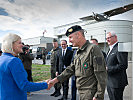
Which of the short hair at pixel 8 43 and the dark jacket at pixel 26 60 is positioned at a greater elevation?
the short hair at pixel 8 43

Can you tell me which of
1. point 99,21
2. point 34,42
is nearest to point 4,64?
point 99,21

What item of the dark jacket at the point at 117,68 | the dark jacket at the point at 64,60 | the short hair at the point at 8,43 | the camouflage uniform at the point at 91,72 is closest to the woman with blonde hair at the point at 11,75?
A: the short hair at the point at 8,43

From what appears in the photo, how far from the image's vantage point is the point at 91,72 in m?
1.76

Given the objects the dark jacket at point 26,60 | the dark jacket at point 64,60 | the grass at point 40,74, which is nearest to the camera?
the dark jacket at point 64,60

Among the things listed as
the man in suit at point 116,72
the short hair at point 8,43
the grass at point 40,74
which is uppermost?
the short hair at point 8,43

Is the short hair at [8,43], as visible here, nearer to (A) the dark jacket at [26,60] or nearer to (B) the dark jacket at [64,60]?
(B) the dark jacket at [64,60]

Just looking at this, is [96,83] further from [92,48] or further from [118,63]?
[118,63]

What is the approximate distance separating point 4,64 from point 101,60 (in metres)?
1.35

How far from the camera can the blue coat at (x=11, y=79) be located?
1493 millimetres

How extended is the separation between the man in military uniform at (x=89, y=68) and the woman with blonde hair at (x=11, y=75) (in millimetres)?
729

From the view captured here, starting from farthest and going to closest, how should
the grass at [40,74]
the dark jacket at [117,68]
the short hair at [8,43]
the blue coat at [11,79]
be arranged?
the grass at [40,74] < the dark jacket at [117,68] < the short hair at [8,43] < the blue coat at [11,79]

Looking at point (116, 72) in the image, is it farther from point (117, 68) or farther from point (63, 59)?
point (63, 59)

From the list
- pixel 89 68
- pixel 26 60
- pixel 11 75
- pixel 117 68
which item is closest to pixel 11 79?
pixel 11 75

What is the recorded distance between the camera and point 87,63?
1.78m
